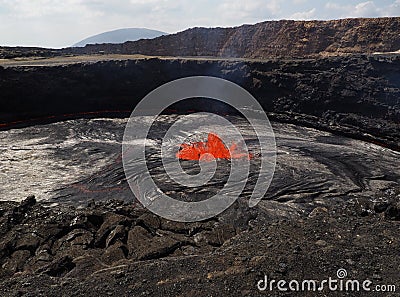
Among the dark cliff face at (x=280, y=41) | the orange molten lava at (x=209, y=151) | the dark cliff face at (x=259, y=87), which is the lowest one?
the orange molten lava at (x=209, y=151)

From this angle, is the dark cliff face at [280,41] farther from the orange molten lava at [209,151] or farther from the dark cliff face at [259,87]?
the orange molten lava at [209,151]

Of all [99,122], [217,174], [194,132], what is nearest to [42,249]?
[217,174]

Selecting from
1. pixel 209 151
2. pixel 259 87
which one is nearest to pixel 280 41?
pixel 259 87

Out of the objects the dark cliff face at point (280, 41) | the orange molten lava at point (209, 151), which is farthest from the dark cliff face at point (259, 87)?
the dark cliff face at point (280, 41)

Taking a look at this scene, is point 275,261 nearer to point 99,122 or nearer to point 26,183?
point 26,183

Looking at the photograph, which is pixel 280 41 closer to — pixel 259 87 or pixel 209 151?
pixel 259 87

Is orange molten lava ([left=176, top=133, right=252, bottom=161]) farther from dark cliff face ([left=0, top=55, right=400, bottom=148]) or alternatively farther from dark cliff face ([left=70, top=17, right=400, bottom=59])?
dark cliff face ([left=70, top=17, right=400, bottom=59])

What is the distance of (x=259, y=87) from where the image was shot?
16375mm

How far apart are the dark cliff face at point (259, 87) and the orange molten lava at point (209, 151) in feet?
14.2

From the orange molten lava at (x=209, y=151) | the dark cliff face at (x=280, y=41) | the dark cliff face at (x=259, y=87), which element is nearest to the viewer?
the orange molten lava at (x=209, y=151)

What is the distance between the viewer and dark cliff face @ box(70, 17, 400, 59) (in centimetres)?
2664

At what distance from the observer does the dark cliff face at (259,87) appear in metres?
14.7

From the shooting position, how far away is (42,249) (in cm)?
644

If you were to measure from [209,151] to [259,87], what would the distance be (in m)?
5.75
